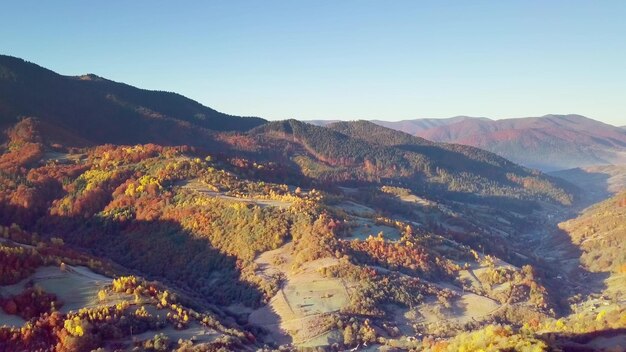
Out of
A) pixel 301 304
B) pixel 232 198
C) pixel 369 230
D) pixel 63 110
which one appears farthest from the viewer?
pixel 63 110

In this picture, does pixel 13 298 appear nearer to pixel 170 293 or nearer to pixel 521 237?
pixel 170 293

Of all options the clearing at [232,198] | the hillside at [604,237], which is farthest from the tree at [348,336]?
the hillside at [604,237]

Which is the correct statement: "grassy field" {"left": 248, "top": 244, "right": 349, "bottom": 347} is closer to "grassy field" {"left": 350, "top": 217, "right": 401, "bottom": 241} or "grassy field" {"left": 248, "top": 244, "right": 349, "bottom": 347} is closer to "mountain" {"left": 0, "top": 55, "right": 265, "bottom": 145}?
"grassy field" {"left": 350, "top": 217, "right": 401, "bottom": 241}

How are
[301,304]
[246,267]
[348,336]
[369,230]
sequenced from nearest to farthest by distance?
[348,336] → [301,304] → [246,267] → [369,230]

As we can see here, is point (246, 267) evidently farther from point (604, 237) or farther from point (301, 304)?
point (604, 237)

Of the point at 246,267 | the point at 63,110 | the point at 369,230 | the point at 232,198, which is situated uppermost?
the point at 63,110

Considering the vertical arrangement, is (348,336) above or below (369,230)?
below

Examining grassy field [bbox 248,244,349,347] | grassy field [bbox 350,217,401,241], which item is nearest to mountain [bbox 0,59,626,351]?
grassy field [bbox 248,244,349,347]

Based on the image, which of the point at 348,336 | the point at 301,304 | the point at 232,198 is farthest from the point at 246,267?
the point at 348,336

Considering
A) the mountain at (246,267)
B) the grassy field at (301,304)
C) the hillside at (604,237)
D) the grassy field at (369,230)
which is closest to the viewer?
the mountain at (246,267)

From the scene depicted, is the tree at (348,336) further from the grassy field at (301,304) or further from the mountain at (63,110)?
the mountain at (63,110)

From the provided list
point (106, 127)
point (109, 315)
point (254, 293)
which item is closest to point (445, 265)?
point (254, 293)
